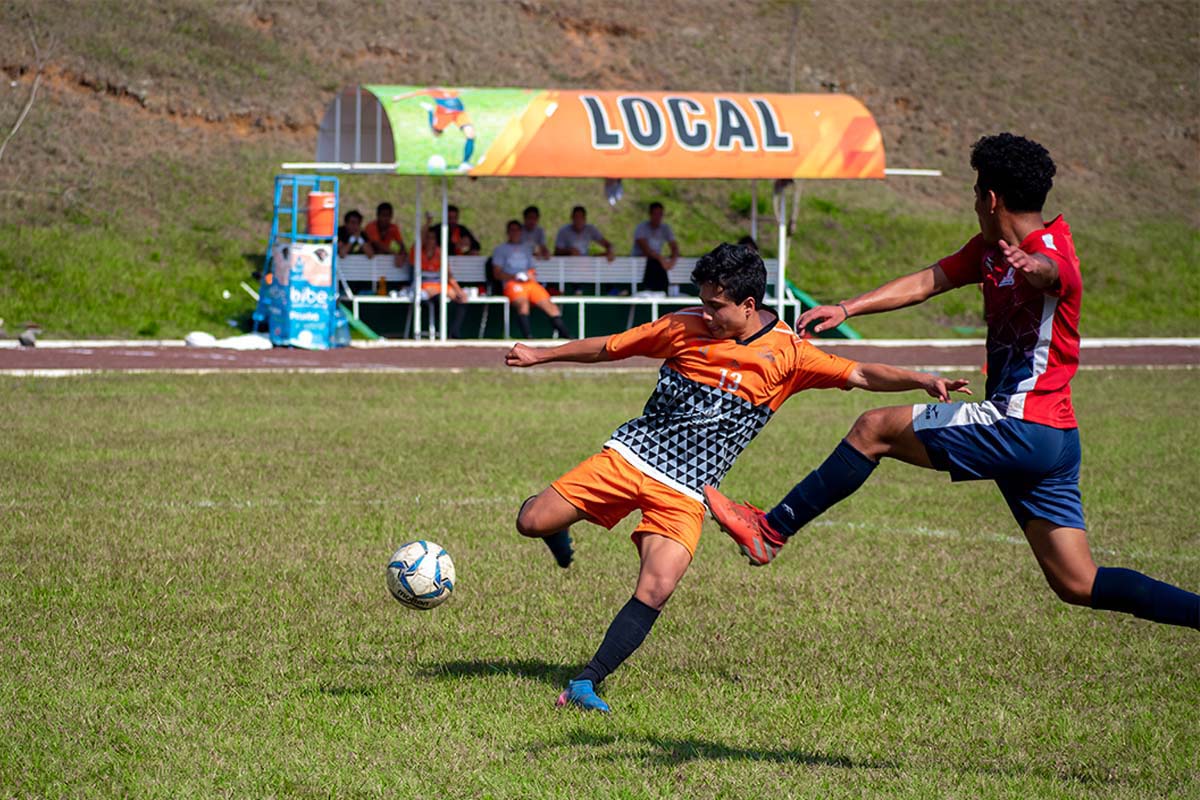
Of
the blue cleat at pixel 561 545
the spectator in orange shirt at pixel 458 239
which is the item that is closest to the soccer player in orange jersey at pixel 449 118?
the spectator in orange shirt at pixel 458 239

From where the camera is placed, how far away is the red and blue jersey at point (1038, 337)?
5.37 metres

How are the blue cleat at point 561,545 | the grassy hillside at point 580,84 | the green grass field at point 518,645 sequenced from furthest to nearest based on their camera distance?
the grassy hillside at point 580,84 < the blue cleat at point 561,545 < the green grass field at point 518,645

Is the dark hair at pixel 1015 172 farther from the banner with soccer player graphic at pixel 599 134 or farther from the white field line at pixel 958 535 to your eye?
the banner with soccer player graphic at pixel 599 134

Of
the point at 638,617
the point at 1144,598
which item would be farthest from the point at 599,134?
the point at 1144,598

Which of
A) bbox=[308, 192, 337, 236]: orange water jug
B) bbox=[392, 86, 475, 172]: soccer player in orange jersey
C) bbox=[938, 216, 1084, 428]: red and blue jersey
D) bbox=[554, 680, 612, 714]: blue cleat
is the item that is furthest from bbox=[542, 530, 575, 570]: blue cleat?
bbox=[392, 86, 475, 172]: soccer player in orange jersey

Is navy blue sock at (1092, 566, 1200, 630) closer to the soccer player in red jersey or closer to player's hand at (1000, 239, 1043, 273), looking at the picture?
the soccer player in red jersey

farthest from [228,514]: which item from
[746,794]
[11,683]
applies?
[746,794]

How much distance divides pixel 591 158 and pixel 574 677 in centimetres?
1850

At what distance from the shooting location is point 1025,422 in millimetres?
5367

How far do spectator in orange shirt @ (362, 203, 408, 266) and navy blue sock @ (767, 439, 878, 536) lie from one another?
1953cm

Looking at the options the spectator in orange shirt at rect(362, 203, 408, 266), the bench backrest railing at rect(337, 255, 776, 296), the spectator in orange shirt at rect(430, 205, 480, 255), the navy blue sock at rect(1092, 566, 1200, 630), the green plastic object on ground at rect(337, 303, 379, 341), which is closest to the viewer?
the navy blue sock at rect(1092, 566, 1200, 630)

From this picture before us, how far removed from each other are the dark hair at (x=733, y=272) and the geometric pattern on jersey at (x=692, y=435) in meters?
0.39

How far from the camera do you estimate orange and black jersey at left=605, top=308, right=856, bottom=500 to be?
6.06 meters

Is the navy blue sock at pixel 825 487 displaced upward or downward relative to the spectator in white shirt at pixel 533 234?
downward
